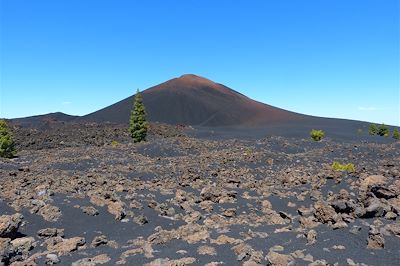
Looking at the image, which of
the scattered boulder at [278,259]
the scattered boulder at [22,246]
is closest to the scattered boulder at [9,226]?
the scattered boulder at [22,246]

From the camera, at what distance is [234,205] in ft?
37.4

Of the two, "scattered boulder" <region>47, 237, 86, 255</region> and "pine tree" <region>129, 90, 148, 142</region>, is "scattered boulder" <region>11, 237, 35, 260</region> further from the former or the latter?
"pine tree" <region>129, 90, 148, 142</region>

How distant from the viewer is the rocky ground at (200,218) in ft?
21.8

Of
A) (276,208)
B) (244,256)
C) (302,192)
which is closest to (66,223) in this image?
(244,256)

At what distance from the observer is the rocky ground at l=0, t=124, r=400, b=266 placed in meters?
6.65

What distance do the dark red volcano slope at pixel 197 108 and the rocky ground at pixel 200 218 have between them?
2059 inches

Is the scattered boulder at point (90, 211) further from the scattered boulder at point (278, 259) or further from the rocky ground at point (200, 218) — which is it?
the scattered boulder at point (278, 259)

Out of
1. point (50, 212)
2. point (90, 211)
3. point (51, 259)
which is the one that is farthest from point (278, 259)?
point (50, 212)

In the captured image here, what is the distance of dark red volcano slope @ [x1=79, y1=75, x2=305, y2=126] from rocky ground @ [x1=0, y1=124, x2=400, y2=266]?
52305mm

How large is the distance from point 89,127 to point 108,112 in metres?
32.5

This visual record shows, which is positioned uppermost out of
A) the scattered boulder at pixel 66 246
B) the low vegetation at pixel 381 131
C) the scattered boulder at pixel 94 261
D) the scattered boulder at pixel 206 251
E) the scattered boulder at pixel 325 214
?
the low vegetation at pixel 381 131

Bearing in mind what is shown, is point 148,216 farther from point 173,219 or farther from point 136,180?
point 136,180

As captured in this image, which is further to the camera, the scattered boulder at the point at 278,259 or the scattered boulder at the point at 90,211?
the scattered boulder at the point at 90,211

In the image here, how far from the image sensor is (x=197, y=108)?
254ft
